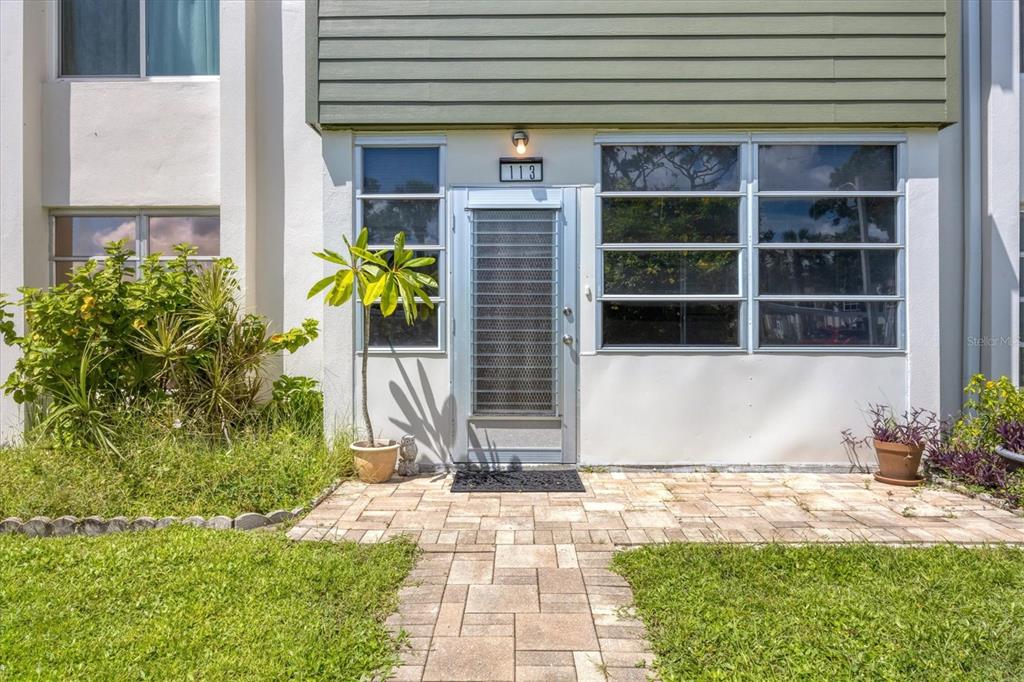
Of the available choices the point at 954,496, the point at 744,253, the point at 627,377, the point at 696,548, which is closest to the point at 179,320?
the point at 627,377

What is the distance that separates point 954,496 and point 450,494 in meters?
3.95

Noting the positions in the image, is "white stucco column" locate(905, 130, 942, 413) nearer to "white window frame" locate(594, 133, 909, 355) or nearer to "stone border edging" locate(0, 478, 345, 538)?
"white window frame" locate(594, 133, 909, 355)

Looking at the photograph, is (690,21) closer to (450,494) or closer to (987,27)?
(987,27)

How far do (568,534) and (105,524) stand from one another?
9.86ft

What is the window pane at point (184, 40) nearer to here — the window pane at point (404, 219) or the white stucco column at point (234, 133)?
the white stucco column at point (234, 133)

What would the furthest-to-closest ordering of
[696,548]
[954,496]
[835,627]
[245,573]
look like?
[954,496] → [696,548] → [245,573] → [835,627]

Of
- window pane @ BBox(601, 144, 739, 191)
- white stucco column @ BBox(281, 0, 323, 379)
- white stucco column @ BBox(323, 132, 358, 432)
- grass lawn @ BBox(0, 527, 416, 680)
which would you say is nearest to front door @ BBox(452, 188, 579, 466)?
window pane @ BBox(601, 144, 739, 191)

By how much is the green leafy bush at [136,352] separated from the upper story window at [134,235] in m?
0.76

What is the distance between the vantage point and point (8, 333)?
16.2 feet

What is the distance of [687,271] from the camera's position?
519 cm

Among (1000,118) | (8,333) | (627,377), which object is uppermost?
(1000,118)

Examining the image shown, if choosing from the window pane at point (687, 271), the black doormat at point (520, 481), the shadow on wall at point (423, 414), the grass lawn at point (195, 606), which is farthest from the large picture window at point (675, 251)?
the grass lawn at point (195, 606)

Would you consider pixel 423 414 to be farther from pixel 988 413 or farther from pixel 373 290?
pixel 988 413

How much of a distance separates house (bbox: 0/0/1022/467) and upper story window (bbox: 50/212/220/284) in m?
1.62
